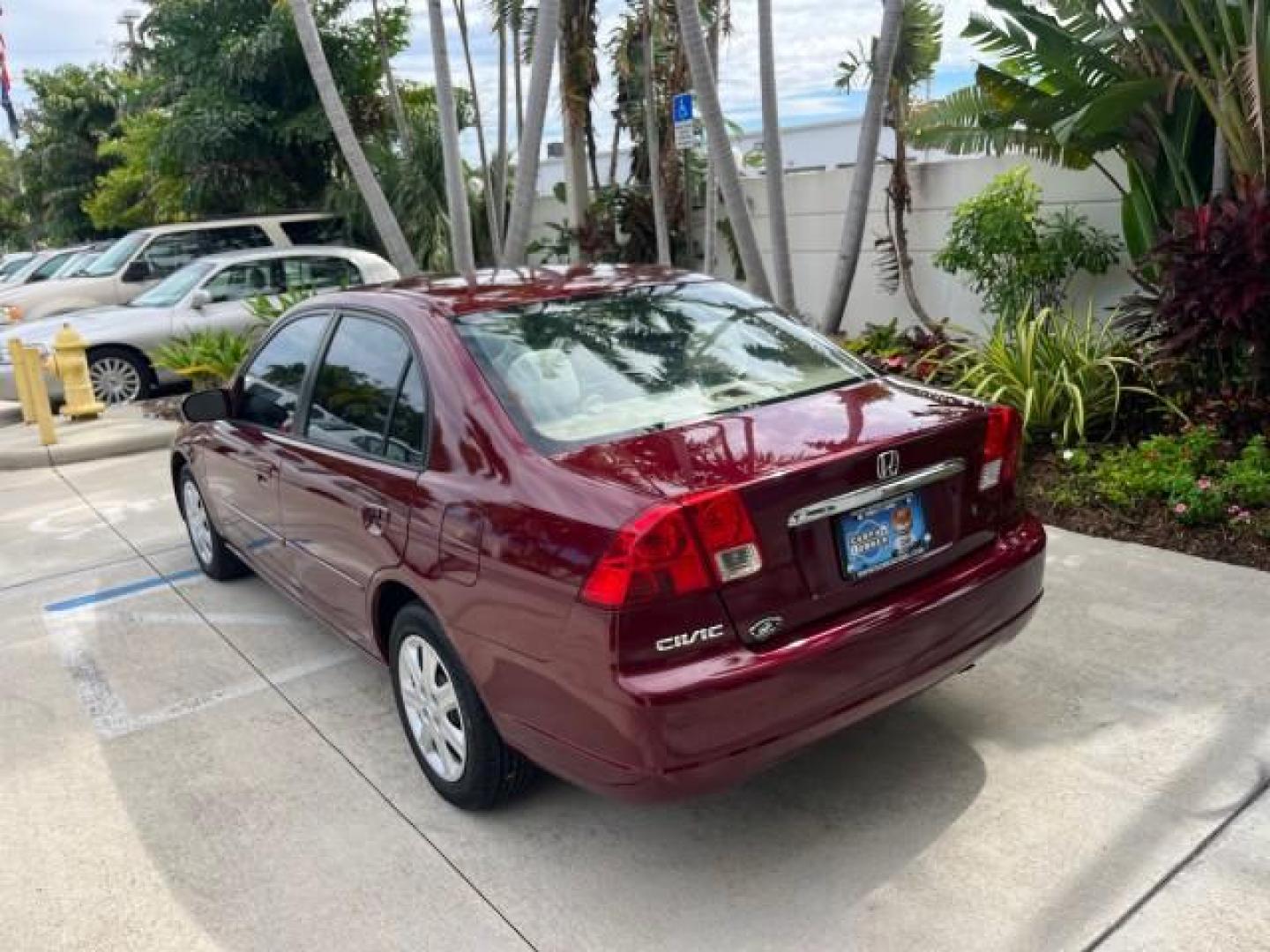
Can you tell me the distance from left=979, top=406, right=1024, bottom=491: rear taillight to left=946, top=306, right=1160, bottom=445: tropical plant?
2806mm

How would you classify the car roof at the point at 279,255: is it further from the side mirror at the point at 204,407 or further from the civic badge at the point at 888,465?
→ the civic badge at the point at 888,465

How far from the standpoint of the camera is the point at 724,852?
123 inches

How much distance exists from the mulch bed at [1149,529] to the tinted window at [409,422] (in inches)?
138

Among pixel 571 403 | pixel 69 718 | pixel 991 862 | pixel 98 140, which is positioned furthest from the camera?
pixel 98 140

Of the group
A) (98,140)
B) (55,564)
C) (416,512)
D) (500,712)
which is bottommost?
(55,564)

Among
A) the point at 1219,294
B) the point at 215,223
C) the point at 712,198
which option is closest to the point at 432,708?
the point at 1219,294

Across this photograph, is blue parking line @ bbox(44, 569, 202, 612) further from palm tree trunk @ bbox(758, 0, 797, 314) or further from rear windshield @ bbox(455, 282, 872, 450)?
palm tree trunk @ bbox(758, 0, 797, 314)

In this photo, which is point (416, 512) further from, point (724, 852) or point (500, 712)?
point (724, 852)

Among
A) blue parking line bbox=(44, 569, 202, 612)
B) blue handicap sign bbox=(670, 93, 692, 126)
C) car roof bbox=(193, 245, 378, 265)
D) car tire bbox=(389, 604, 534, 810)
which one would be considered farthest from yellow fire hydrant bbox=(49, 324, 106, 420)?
car tire bbox=(389, 604, 534, 810)

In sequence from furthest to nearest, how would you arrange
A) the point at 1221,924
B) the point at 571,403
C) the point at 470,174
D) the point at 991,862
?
the point at 470,174 → the point at 571,403 → the point at 991,862 → the point at 1221,924

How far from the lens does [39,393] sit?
9.69 metres

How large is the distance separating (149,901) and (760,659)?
1898mm

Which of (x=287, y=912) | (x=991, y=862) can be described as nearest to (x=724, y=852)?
(x=991, y=862)

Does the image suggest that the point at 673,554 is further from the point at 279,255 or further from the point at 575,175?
the point at 575,175
